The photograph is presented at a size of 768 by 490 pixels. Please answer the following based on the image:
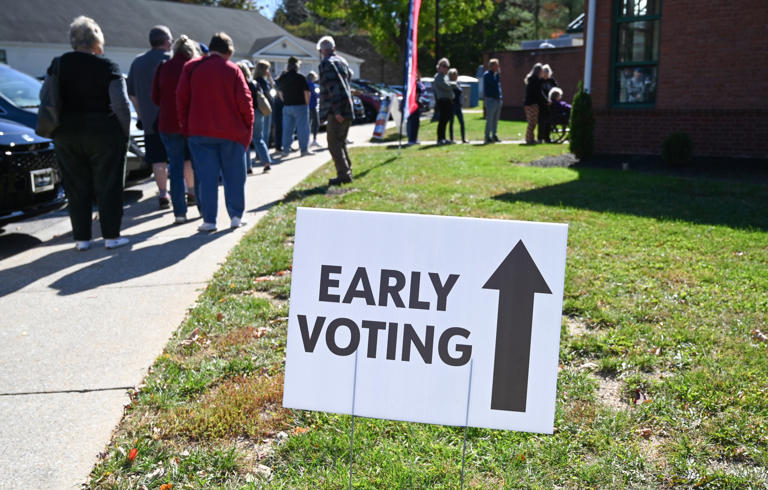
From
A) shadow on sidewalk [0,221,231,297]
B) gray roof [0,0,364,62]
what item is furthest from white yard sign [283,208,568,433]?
gray roof [0,0,364,62]

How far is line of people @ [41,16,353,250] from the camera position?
240 inches

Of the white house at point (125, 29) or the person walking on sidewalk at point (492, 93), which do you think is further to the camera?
the white house at point (125, 29)

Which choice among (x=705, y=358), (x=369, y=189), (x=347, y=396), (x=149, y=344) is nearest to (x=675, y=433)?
(x=705, y=358)

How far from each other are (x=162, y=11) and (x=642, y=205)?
1497 inches

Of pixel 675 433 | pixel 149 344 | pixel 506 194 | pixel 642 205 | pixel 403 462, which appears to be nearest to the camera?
pixel 403 462

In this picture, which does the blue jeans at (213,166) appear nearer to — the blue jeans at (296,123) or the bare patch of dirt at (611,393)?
the bare patch of dirt at (611,393)

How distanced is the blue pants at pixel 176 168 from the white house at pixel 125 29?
26.9m

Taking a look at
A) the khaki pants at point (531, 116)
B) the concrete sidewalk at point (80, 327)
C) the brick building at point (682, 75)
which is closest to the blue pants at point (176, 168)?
the concrete sidewalk at point (80, 327)

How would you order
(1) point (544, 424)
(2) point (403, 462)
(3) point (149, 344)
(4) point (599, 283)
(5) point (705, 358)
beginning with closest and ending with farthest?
(1) point (544, 424), (2) point (403, 462), (5) point (705, 358), (3) point (149, 344), (4) point (599, 283)

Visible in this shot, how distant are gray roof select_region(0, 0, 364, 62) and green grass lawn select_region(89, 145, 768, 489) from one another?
31285 millimetres

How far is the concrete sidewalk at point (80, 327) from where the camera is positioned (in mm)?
3020

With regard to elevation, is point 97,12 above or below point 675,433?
above

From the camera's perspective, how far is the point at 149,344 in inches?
165

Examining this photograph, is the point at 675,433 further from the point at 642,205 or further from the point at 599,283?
the point at 642,205
